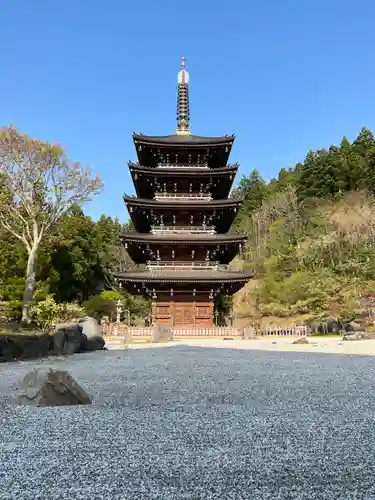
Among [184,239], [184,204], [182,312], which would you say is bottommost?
[182,312]

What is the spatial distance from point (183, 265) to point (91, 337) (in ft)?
38.2

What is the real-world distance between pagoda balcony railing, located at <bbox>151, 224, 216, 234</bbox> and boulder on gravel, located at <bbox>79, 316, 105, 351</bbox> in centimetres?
1106

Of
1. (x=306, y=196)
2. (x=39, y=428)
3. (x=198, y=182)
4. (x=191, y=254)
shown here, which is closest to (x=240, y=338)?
(x=191, y=254)

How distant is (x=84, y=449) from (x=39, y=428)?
44.6 inches

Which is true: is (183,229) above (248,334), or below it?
above

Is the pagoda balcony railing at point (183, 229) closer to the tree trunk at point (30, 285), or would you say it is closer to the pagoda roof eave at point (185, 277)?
the pagoda roof eave at point (185, 277)

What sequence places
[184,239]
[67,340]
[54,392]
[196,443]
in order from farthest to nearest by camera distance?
[184,239] < [67,340] < [54,392] < [196,443]

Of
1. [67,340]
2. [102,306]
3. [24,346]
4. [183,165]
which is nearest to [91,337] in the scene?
[67,340]

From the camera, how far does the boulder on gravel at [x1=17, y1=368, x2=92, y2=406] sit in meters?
6.30

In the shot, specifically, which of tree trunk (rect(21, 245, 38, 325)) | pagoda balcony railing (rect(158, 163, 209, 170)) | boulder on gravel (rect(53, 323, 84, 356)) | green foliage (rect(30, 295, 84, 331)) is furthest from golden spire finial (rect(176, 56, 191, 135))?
boulder on gravel (rect(53, 323, 84, 356))

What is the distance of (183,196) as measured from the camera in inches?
1209

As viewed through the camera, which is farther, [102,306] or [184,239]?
[102,306]

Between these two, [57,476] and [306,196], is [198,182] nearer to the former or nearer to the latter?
[57,476]

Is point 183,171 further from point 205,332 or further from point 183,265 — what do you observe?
point 205,332
